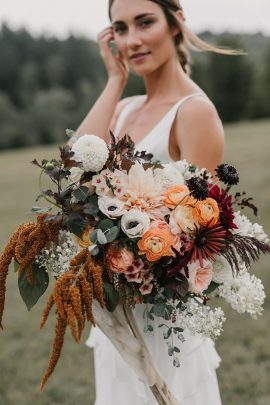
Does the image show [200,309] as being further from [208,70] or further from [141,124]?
[208,70]

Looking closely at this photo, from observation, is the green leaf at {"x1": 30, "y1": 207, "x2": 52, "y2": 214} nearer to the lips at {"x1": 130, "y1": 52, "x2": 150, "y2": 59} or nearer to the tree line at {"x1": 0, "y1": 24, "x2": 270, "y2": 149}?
the lips at {"x1": 130, "y1": 52, "x2": 150, "y2": 59}

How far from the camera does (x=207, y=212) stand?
1.97m

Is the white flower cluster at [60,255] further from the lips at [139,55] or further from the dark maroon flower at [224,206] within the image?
the lips at [139,55]

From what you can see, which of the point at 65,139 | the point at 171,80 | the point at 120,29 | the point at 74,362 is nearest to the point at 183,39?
the point at 171,80

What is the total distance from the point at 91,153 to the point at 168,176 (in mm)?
296

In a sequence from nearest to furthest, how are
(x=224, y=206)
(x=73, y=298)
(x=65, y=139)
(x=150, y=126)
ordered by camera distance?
(x=73, y=298) → (x=224, y=206) → (x=150, y=126) → (x=65, y=139)

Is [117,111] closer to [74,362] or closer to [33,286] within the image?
[33,286]

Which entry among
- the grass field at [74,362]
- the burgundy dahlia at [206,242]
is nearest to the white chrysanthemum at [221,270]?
the burgundy dahlia at [206,242]

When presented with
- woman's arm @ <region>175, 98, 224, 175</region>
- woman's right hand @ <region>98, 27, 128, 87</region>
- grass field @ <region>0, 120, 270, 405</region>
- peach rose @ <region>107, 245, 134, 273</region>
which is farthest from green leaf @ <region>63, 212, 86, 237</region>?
grass field @ <region>0, 120, 270, 405</region>

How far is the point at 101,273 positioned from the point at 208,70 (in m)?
51.8

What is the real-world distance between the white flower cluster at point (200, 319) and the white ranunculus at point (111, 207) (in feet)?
1.39

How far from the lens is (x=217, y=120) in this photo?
8.93 feet

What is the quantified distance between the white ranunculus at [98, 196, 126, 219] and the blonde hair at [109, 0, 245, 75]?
1.24m

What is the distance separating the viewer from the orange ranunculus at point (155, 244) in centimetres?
194
